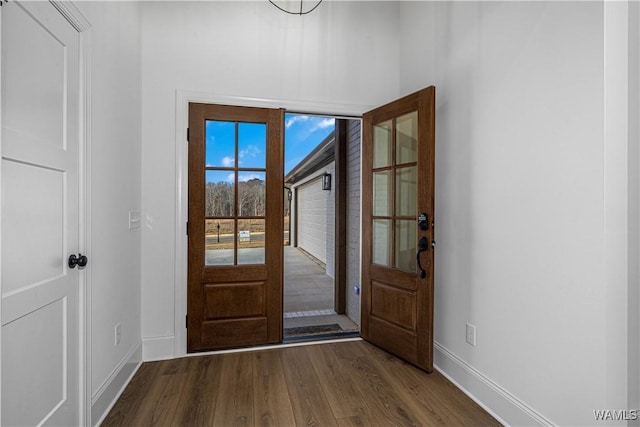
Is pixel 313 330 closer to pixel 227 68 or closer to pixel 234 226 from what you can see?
pixel 234 226

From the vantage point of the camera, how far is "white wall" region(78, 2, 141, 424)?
6.02ft

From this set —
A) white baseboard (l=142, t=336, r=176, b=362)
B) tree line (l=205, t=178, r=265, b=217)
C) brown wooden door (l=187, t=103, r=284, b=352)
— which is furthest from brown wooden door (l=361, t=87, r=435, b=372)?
white baseboard (l=142, t=336, r=176, b=362)

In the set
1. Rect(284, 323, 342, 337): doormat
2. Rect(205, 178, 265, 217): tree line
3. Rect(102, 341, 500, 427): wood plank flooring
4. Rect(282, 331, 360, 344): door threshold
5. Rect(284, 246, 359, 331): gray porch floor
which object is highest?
Rect(205, 178, 265, 217): tree line

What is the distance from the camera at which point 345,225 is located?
4.27m

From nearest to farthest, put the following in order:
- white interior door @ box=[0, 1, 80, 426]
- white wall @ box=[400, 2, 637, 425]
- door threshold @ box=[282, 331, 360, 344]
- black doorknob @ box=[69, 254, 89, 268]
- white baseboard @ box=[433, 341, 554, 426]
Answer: white interior door @ box=[0, 1, 80, 426]
white wall @ box=[400, 2, 637, 425]
black doorknob @ box=[69, 254, 89, 268]
white baseboard @ box=[433, 341, 554, 426]
door threshold @ box=[282, 331, 360, 344]

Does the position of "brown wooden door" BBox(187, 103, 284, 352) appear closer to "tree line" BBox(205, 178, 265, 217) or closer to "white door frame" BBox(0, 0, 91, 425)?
"tree line" BBox(205, 178, 265, 217)

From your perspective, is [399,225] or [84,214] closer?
[84,214]

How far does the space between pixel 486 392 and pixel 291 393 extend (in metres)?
1.24

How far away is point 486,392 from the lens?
201 cm

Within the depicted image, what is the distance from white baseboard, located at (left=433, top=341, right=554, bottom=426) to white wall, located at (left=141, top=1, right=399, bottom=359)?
2131 millimetres

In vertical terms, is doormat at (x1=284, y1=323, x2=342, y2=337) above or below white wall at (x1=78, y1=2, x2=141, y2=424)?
below

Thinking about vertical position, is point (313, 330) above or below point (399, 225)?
below

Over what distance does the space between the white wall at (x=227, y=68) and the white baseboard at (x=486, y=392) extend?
6.99 ft

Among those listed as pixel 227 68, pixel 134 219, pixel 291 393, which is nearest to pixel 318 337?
pixel 291 393
